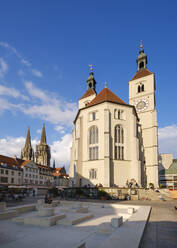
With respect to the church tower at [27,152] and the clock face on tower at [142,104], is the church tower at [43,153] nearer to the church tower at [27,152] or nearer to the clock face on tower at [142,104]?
the church tower at [27,152]

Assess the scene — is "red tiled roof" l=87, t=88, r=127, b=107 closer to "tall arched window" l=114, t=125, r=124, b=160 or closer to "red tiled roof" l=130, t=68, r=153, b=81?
"tall arched window" l=114, t=125, r=124, b=160

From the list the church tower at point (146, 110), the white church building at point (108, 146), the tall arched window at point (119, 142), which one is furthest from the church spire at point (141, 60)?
the tall arched window at point (119, 142)

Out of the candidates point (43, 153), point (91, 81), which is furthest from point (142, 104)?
point (43, 153)

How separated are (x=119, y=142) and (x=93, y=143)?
4.61 metres

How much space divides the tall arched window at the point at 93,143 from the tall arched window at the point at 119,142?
3471 millimetres

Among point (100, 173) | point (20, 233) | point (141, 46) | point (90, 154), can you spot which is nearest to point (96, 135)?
point (90, 154)

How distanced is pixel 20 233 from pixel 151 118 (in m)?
42.2

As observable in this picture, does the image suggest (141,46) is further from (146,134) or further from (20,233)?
(20,233)

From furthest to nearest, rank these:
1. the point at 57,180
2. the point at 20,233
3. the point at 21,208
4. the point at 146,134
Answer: the point at 57,180, the point at 146,134, the point at 21,208, the point at 20,233

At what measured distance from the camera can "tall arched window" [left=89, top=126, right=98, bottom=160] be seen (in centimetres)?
3358

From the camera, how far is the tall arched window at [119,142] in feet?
108

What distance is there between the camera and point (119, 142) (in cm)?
3375

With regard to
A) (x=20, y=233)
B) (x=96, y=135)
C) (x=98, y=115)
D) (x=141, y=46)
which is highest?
(x=141, y=46)

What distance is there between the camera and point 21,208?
14250 mm
